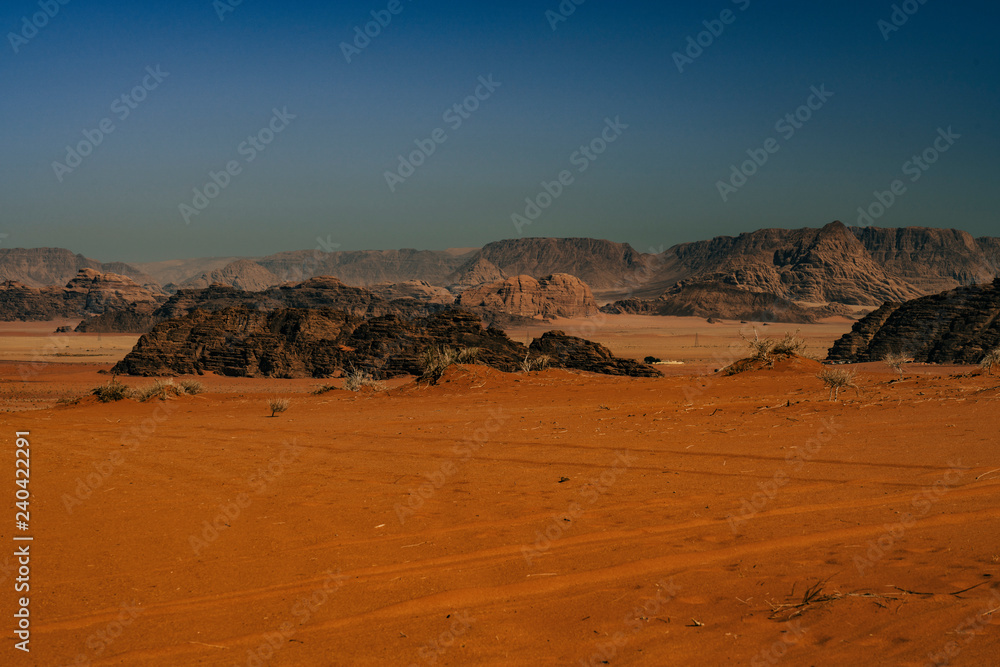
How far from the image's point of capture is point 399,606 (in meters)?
4.47

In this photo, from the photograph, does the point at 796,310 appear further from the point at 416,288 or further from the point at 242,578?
the point at 242,578

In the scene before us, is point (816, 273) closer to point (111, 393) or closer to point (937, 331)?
point (937, 331)

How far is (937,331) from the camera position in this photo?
36.9 meters

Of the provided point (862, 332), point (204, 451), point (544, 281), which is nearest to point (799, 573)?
point (204, 451)

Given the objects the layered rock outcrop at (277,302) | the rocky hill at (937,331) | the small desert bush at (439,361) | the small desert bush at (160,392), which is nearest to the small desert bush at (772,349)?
the small desert bush at (439,361)

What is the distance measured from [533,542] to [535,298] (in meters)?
118

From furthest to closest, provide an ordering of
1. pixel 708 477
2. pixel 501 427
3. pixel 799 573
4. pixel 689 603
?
pixel 501 427 < pixel 708 477 < pixel 799 573 < pixel 689 603

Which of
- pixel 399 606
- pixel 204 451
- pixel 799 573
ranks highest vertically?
pixel 799 573

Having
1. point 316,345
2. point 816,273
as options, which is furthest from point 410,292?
point 316,345

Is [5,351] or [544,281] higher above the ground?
[544,281]

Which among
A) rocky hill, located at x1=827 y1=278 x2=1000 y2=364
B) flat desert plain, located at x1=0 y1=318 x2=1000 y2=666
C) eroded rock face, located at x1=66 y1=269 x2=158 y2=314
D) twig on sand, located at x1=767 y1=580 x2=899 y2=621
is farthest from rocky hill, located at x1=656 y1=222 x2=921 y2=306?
twig on sand, located at x1=767 y1=580 x2=899 y2=621

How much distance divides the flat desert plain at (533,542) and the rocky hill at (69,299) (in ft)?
360

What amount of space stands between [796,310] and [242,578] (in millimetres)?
131962

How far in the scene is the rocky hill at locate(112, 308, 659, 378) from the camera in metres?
33.6
